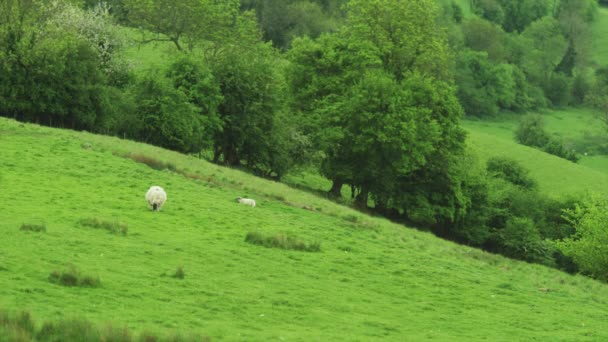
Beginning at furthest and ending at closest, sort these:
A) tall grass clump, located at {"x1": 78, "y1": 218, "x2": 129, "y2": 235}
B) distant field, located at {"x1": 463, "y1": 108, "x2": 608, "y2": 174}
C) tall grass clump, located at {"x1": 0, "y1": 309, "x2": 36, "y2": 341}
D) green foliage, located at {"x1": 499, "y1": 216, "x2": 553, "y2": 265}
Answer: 1. distant field, located at {"x1": 463, "y1": 108, "x2": 608, "y2": 174}
2. green foliage, located at {"x1": 499, "y1": 216, "x2": 553, "y2": 265}
3. tall grass clump, located at {"x1": 78, "y1": 218, "x2": 129, "y2": 235}
4. tall grass clump, located at {"x1": 0, "y1": 309, "x2": 36, "y2": 341}

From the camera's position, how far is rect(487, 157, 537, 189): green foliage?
275ft

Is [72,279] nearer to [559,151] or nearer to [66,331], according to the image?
[66,331]

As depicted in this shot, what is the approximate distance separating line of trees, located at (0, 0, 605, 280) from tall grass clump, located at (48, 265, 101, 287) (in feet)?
127

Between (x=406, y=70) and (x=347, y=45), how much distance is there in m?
7.64

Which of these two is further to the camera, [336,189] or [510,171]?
[510,171]

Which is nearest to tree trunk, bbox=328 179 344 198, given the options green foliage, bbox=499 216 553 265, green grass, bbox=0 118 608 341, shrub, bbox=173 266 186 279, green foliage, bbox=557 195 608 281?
green foliage, bbox=499 216 553 265

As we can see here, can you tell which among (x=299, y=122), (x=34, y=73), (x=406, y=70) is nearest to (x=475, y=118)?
(x=406, y=70)

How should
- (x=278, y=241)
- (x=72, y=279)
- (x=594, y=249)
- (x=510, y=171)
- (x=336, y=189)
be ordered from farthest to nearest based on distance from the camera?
(x=510, y=171) → (x=336, y=189) → (x=594, y=249) → (x=278, y=241) → (x=72, y=279)

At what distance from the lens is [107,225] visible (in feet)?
99.1

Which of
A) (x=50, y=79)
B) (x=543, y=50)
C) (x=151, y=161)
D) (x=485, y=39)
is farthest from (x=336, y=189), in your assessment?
(x=543, y=50)

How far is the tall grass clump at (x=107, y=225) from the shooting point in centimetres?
3001

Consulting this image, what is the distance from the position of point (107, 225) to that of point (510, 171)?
61379 millimetres

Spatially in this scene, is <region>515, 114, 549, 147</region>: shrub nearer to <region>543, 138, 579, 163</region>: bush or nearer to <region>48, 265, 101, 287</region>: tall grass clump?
<region>543, 138, 579, 163</region>: bush

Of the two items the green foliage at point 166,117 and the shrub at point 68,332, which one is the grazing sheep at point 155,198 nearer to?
the shrub at point 68,332
